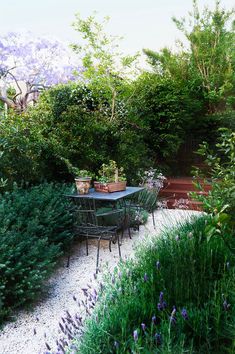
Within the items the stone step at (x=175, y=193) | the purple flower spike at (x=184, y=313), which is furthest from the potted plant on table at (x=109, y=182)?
the stone step at (x=175, y=193)

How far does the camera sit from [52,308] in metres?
2.83

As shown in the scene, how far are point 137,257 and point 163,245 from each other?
23cm


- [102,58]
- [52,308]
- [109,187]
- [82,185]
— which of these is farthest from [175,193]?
[52,308]

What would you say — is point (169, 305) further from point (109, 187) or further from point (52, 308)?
point (109, 187)

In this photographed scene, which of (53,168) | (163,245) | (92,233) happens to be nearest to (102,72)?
Answer: (53,168)

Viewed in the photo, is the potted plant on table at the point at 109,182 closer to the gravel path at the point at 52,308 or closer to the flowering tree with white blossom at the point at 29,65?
the gravel path at the point at 52,308

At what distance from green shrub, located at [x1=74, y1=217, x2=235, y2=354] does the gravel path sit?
0.26 metres

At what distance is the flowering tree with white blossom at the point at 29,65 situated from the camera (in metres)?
8.97

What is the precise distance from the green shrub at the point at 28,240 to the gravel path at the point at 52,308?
0.41 feet

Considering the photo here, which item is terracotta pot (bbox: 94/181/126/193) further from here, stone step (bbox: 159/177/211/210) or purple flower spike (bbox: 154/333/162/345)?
purple flower spike (bbox: 154/333/162/345)

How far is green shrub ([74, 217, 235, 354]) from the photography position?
1.66 meters

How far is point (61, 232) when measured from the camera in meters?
3.98

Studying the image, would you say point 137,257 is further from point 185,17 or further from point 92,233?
point 185,17

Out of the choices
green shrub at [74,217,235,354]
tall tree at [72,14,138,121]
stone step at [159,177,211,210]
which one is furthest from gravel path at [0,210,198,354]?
tall tree at [72,14,138,121]
